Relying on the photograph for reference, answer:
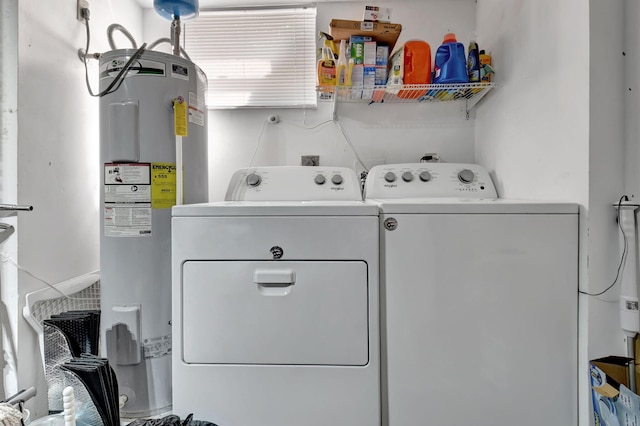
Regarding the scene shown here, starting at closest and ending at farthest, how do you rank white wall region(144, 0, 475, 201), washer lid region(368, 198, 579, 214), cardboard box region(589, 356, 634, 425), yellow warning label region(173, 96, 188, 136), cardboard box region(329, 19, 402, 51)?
cardboard box region(589, 356, 634, 425) → washer lid region(368, 198, 579, 214) → yellow warning label region(173, 96, 188, 136) → cardboard box region(329, 19, 402, 51) → white wall region(144, 0, 475, 201)

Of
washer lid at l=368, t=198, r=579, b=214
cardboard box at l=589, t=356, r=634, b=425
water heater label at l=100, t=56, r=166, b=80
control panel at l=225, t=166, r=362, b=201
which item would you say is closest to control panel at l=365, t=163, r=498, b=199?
control panel at l=225, t=166, r=362, b=201

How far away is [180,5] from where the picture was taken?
4.57 feet

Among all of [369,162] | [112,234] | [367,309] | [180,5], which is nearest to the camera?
[367,309]

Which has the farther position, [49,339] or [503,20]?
[503,20]

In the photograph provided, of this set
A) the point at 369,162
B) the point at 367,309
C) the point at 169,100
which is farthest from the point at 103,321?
the point at 369,162

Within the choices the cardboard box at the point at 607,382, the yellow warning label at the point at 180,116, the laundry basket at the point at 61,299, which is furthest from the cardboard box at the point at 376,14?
the laundry basket at the point at 61,299

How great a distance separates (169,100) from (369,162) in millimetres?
1093

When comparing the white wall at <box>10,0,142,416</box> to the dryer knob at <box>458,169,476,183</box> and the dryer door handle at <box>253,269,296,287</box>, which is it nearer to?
the dryer door handle at <box>253,269,296,287</box>

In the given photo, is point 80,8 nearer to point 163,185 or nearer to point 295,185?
point 163,185

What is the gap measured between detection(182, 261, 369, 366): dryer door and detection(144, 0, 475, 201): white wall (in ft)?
3.29

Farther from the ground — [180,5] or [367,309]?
[180,5]

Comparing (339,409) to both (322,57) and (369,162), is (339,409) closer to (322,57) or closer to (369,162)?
(369,162)

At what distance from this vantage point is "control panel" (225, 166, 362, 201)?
1603 mm

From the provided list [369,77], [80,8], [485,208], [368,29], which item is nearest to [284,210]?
[485,208]
